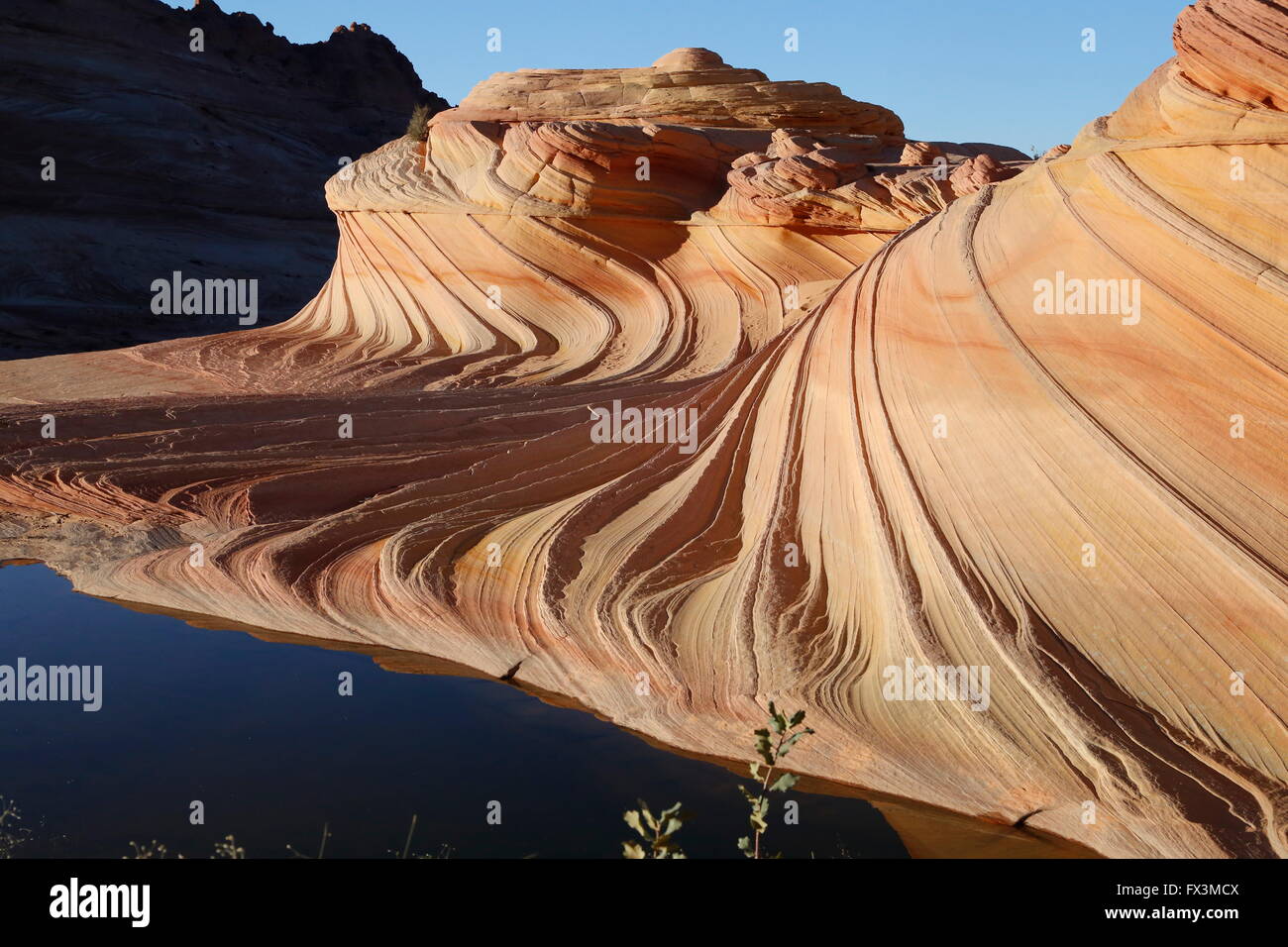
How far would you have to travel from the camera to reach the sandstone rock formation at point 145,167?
26.8m

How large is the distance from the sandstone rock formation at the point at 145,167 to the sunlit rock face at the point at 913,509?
16688 mm

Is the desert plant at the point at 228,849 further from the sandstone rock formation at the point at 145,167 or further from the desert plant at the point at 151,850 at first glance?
the sandstone rock formation at the point at 145,167

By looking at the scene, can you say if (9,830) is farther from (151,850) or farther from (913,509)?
(913,509)

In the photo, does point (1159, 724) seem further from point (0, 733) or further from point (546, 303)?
point (546, 303)

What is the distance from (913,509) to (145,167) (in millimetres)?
29912

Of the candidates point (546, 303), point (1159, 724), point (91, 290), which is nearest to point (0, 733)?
point (1159, 724)

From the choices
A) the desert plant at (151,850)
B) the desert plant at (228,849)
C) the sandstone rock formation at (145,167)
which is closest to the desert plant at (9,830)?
the desert plant at (151,850)

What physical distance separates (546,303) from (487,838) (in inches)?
384

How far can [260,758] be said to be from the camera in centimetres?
489

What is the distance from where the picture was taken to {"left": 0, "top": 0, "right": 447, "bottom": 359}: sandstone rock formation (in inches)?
1055

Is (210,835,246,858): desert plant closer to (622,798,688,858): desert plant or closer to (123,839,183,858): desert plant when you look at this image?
(123,839,183,858): desert plant

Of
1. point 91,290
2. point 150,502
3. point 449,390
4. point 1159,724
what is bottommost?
point 1159,724

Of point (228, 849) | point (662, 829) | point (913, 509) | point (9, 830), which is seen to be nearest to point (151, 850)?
point (228, 849)

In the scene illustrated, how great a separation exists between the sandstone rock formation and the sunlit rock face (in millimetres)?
16688
